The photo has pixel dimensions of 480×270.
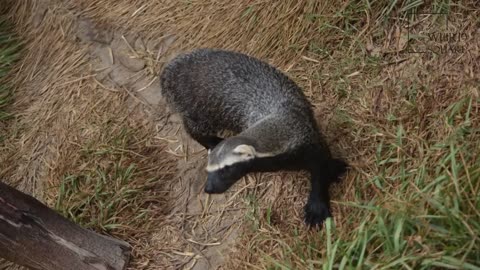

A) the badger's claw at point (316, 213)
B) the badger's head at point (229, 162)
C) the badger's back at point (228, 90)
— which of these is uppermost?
the badger's head at point (229, 162)

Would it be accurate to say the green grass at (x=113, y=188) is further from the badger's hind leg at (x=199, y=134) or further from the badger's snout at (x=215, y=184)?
the badger's snout at (x=215, y=184)

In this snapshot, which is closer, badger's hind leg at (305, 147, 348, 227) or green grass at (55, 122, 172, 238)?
badger's hind leg at (305, 147, 348, 227)

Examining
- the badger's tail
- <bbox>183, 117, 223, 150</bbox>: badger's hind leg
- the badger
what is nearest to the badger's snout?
the badger

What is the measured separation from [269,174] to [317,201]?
1.75 feet

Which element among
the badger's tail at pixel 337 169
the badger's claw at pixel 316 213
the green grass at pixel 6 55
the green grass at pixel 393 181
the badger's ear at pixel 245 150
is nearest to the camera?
the green grass at pixel 393 181

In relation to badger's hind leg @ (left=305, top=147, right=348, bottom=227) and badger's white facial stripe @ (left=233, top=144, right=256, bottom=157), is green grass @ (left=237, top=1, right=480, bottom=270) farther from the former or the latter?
badger's white facial stripe @ (left=233, top=144, right=256, bottom=157)

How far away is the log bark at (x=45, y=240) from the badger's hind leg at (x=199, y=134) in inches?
35.2

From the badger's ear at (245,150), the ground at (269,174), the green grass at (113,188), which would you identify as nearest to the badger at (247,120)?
the badger's ear at (245,150)

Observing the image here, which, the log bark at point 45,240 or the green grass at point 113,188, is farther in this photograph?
the green grass at point 113,188

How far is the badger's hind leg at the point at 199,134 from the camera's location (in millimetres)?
4559

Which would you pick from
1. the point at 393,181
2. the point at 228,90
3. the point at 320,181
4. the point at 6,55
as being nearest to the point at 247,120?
the point at 228,90

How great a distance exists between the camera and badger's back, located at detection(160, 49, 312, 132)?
4152 millimetres

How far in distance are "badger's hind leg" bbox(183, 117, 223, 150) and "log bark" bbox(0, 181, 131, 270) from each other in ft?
2.93

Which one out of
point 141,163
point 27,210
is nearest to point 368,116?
point 141,163
